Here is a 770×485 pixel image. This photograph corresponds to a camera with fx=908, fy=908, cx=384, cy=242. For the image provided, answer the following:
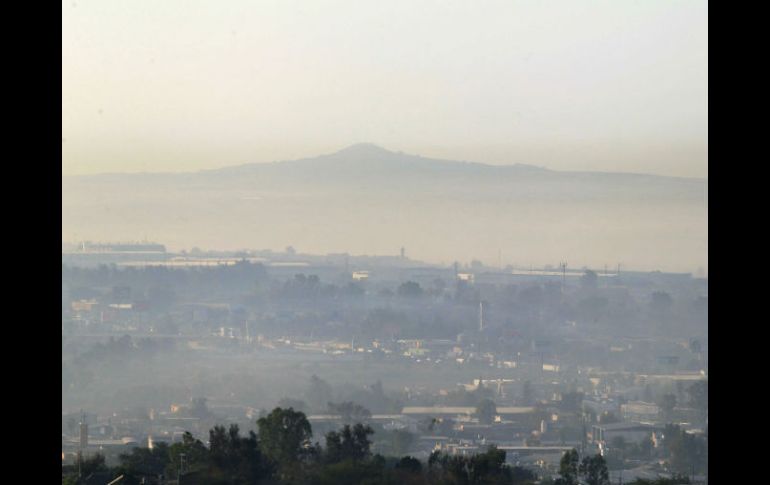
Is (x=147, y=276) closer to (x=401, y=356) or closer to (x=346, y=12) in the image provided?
(x=401, y=356)

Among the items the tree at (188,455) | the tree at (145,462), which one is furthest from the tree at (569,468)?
the tree at (145,462)

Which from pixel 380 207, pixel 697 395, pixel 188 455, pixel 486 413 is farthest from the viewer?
pixel 380 207

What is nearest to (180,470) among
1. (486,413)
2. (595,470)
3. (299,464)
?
(299,464)

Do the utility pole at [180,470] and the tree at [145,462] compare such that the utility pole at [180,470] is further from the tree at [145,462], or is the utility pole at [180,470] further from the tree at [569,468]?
the tree at [569,468]

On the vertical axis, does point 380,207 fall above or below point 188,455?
above

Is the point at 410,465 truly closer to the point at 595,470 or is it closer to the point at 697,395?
the point at 595,470

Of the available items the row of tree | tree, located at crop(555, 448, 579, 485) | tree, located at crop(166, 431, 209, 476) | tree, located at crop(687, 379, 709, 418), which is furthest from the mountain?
tree, located at crop(166, 431, 209, 476)
